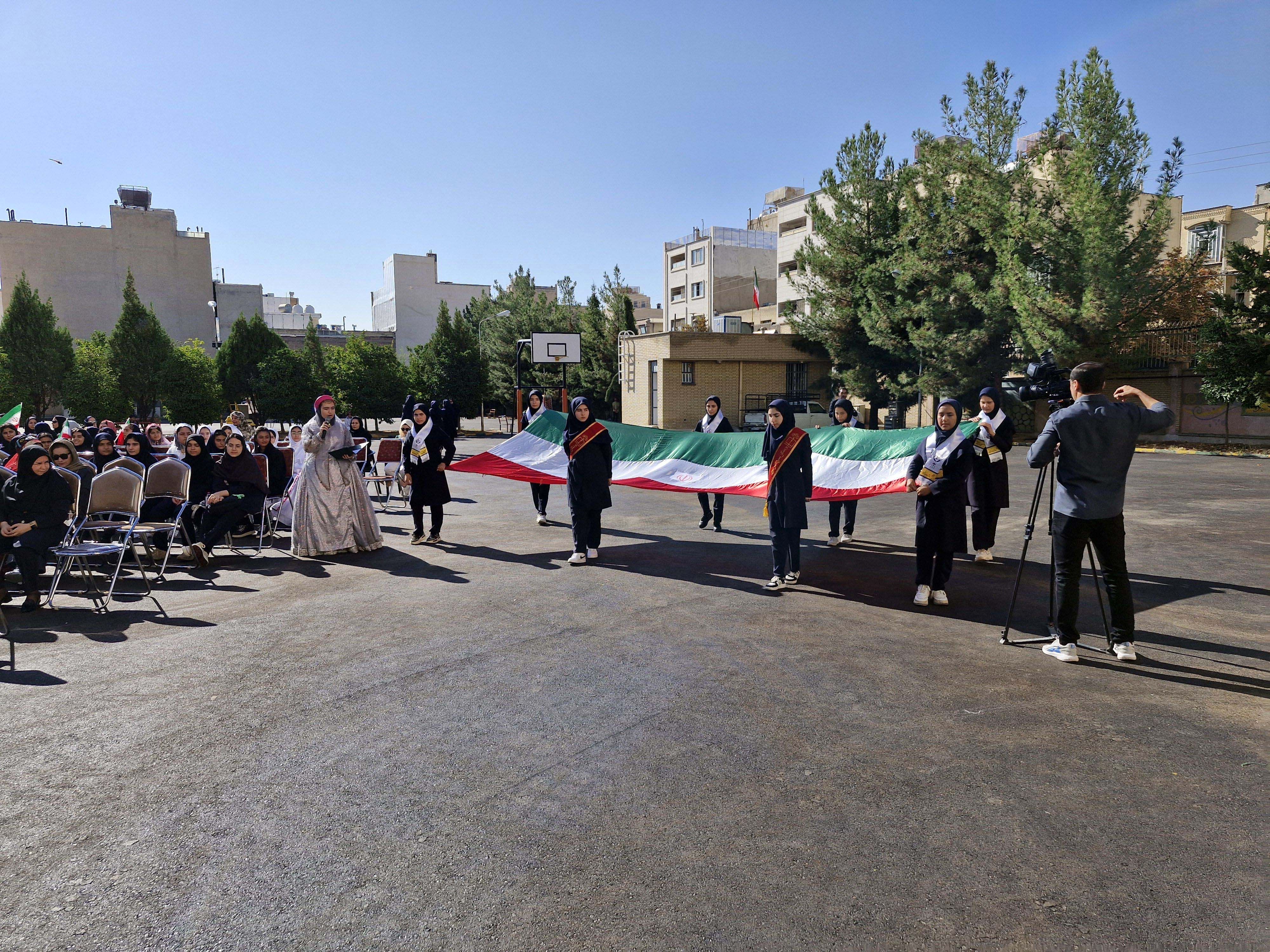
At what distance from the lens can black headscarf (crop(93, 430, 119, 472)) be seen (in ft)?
37.5

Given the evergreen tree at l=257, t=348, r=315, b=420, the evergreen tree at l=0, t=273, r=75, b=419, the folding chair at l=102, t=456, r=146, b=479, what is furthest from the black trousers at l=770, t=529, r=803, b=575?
the evergreen tree at l=0, t=273, r=75, b=419

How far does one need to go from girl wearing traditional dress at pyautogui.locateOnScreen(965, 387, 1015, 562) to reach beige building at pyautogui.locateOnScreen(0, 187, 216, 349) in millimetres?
70484

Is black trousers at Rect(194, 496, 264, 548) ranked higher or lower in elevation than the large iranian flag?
lower

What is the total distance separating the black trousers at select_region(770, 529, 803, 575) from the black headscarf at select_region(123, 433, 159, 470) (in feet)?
26.0

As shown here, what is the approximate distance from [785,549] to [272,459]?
7.79 meters

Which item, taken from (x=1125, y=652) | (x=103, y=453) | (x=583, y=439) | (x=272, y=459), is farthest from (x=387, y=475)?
(x=1125, y=652)

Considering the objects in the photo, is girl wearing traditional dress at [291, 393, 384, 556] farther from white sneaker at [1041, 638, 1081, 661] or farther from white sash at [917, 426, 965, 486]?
white sneaker at [1041, 638, 1081, 661]

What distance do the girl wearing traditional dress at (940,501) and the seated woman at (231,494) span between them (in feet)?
27.6

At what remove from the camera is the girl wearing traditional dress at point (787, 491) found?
820 cm

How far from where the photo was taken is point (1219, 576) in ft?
27.8

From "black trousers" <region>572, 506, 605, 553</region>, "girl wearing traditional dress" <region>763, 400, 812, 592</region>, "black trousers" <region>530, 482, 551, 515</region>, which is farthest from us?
"black trousers" <region>530, 482, 551, 515</region>

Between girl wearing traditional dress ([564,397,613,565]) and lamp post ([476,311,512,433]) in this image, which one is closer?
girl wearing traditional dress ([564,397,613,565])

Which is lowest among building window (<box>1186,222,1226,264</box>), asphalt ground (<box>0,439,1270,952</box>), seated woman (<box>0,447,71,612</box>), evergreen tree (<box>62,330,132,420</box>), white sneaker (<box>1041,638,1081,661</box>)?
asphalt ground (<box>0,439,1270,952</box>)

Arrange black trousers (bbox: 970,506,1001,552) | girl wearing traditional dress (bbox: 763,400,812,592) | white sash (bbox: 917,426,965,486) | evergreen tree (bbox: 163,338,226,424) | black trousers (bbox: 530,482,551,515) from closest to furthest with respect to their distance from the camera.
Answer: white sash (bbox: 917,426,965,486) < girl wearing traditional dress (bbox: 763,400,812,592) < black trousers (bbox: 970,506,1001,552) < black trousers (bbox: 530,482,551,515) < evergreen tree (bbox: 163,338,226,424)
